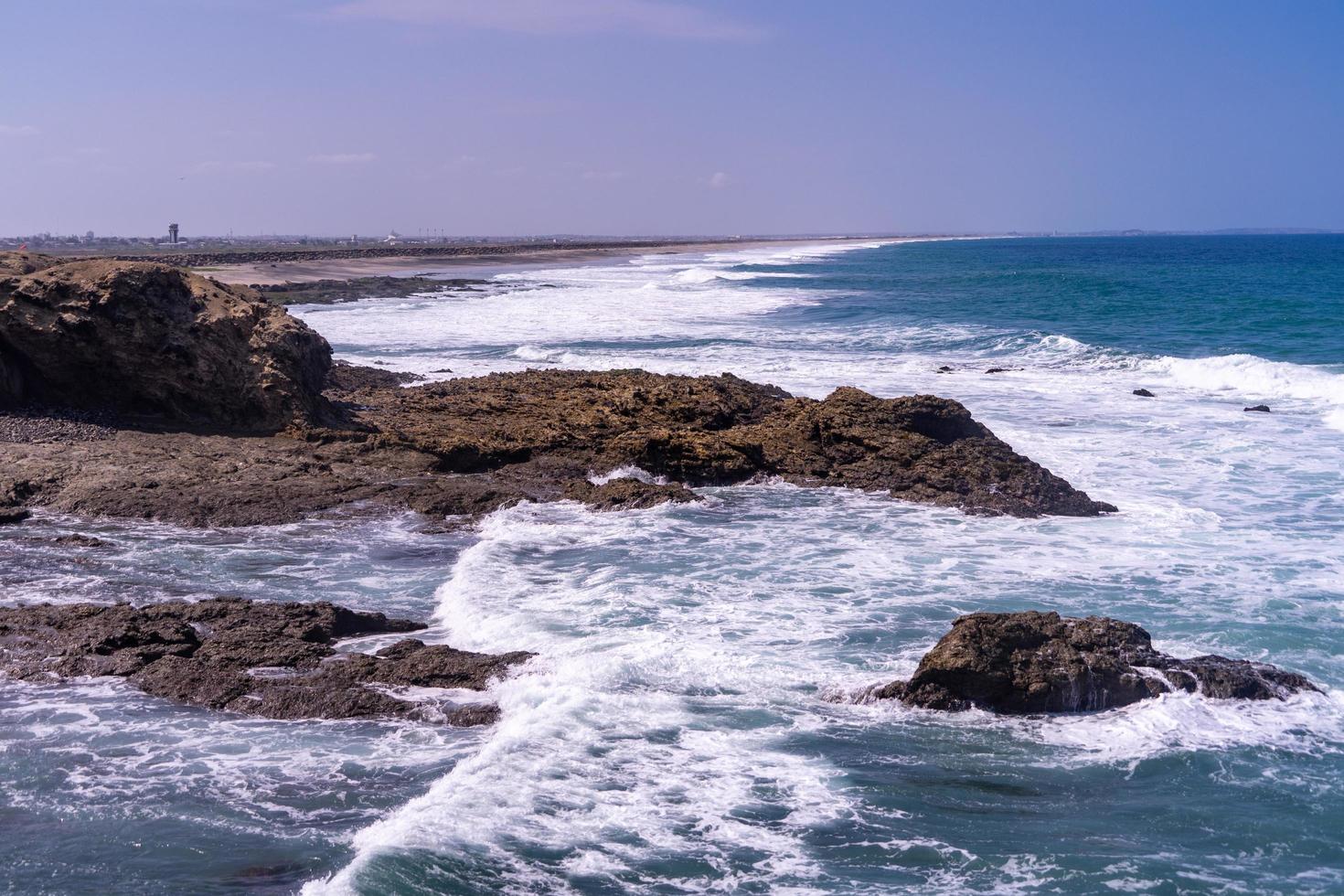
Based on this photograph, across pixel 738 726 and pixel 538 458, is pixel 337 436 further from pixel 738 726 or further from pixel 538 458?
pixel 738 726

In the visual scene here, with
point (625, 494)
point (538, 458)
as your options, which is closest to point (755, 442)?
point (625, 494)

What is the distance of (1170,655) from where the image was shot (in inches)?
287

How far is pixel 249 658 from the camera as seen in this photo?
23.3 feet

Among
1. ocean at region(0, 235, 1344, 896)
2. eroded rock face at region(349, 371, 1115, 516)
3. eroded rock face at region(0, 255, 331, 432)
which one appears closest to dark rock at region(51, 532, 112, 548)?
ocean at region(0, 235, 1344, 896)

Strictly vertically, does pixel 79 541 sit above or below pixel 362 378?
below

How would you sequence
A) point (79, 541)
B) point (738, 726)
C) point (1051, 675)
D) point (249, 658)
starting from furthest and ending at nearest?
point (79, 541) < point (249, 658) < point (1051, 675) < point (738, 726)

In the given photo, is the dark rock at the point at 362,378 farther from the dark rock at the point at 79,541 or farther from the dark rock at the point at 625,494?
the dark rock at the point at 79,541

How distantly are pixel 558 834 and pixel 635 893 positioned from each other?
602 mm

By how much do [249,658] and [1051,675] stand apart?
16.7ft

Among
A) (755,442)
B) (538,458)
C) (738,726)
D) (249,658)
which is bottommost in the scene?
(738,726)

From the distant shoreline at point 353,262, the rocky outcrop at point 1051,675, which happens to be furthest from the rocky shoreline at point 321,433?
the distant shoreline at point 353,262

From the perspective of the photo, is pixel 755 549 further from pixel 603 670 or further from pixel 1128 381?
pixel 1128 381

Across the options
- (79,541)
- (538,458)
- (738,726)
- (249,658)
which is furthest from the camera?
(538,458)

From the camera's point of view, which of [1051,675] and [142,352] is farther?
[142,352]
